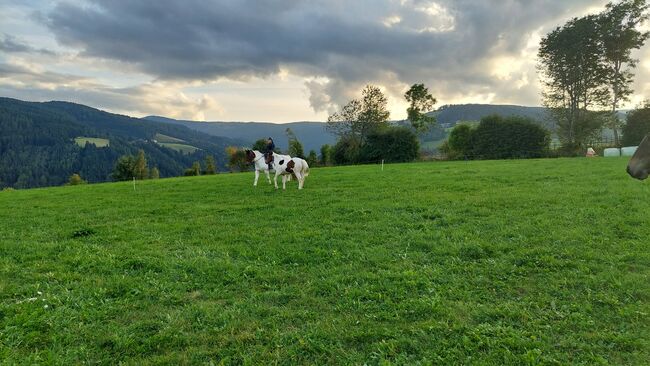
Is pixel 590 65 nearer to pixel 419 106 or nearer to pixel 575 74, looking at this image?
pixel 575 74

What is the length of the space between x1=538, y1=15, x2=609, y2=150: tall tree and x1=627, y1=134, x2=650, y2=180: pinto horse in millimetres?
54678

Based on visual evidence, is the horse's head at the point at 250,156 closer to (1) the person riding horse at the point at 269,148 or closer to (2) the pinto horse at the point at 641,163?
(1) the person riding horse at the point at 269,148

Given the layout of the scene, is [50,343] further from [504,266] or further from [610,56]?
[610,56]

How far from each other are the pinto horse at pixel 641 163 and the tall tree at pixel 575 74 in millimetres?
Result: 54678

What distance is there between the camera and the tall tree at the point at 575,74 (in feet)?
183

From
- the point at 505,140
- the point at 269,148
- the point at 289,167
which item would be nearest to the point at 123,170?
the point at 269,148

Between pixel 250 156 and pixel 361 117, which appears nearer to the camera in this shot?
pixel 250 156

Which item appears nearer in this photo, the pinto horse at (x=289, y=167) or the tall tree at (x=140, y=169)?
the pinto horse at (x=289, y=167)

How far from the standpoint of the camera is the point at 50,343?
5.30 metres

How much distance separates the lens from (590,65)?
2222 inches

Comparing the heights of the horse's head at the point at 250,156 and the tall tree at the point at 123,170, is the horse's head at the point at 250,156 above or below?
above

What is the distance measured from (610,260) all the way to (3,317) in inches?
450

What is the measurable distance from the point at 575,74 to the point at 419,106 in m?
24.2

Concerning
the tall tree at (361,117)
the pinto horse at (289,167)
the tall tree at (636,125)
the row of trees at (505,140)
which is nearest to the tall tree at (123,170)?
the tall tree at (361,117)
